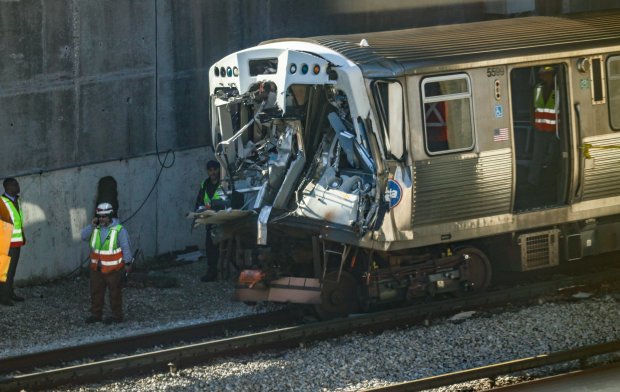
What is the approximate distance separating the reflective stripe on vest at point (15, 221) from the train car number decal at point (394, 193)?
4.75 m

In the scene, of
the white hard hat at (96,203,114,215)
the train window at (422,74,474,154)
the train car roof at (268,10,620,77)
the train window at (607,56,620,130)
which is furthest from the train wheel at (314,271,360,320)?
the train window at (607,56,620,130)

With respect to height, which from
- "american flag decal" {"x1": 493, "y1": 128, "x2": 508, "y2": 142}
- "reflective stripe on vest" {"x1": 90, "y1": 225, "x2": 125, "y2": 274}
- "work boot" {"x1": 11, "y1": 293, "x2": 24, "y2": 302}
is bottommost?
"work boot" {"x1": 11, "y1": 293, "x2": 24, "y2": 302}

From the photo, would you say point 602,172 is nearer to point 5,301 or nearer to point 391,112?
point 391,112

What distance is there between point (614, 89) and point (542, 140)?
1061 millimetres

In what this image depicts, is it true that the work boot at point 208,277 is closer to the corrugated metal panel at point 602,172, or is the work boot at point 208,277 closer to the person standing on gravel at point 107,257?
the person standing on gravel at point 107,257

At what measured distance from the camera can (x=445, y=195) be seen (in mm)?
13016

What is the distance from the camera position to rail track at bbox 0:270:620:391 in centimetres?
1141

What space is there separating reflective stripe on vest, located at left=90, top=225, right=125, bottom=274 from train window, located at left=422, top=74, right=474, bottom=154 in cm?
366

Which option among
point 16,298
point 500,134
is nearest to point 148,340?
point 16,298

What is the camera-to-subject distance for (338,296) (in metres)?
13.5

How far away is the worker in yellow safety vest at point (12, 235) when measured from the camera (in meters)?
14.3

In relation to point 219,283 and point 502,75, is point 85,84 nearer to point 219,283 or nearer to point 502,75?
point 219,283

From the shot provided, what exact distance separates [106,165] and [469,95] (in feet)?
17.6

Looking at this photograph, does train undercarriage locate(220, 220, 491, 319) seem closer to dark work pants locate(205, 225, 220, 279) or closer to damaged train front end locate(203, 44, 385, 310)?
damaged train front end locate(203, 44, 385, 310)
